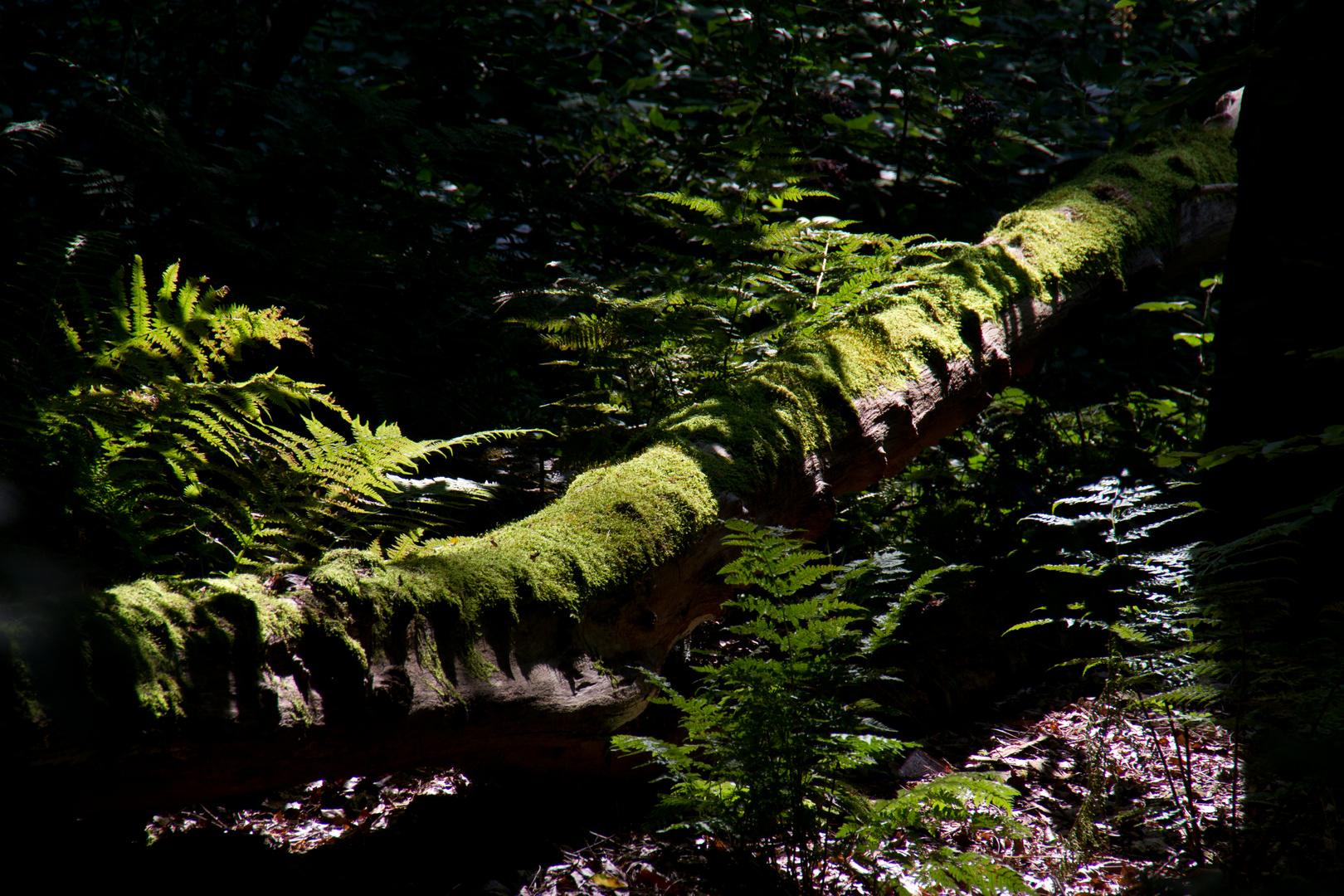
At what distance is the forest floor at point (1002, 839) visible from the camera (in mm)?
2115

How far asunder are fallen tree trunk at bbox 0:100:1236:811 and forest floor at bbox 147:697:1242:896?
14.2 inches

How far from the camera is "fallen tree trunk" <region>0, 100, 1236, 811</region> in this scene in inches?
59.1

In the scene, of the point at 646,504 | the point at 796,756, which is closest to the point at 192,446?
the point at 646,504

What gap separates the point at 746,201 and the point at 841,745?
8.59 ft

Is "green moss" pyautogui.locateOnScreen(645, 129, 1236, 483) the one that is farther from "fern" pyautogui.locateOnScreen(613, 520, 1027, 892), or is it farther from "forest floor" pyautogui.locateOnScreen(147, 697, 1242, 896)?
"forest floor" pyautogui.locateOnScreen(147, 697, 1242, 896)

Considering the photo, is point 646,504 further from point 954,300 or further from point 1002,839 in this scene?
point 954,300

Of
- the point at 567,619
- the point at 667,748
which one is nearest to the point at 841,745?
the point at 667,748

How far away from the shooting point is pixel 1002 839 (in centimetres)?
254

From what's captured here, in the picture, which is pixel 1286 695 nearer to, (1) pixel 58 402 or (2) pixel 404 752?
(2) pixel 404 752

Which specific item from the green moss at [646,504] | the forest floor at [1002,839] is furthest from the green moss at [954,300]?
the forest floor at [1002,839]

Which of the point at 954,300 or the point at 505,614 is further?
the point at 954,300

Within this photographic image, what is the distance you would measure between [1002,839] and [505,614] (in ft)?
6.09

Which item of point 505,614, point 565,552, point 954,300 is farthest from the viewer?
point 954,300

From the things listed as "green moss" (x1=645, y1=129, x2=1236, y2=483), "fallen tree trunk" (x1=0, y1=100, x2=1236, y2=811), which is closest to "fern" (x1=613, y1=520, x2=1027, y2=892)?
"fallen tree trunk" (x1=0, y1=100, x2=1236, y2=811)
